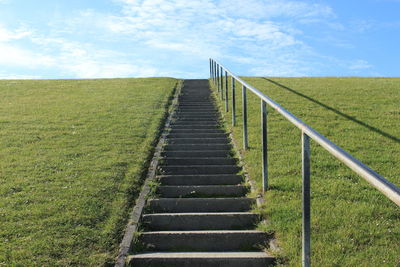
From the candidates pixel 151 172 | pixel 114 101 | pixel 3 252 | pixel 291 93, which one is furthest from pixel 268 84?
pixel 3 252

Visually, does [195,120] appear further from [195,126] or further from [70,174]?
[70,174]

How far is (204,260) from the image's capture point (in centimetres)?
399

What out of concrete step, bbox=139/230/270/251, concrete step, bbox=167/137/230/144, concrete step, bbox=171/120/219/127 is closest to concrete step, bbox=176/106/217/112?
concrete step, bbox=171/120/219/127

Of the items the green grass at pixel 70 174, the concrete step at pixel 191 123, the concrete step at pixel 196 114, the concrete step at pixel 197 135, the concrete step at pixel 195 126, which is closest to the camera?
A: the green grass at pixel 70 174

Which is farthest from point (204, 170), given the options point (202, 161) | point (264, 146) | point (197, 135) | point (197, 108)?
point (197, 108)

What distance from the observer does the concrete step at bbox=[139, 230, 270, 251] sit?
4.35 m

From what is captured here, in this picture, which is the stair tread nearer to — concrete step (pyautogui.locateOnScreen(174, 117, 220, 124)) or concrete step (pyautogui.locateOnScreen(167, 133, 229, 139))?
concrete step (pyautogui.locateOnScreen(167, 133, 229, 139))

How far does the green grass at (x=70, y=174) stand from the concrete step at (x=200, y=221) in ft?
1.30

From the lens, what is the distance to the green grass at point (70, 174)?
13.8 ft

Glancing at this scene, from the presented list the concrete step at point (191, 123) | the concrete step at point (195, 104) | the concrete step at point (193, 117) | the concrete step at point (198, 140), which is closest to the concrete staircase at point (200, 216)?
the concrete step at point (198, 140)

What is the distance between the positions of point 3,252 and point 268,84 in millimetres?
14055

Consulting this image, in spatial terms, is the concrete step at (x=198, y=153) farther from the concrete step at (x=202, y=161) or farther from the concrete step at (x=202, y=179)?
the concrete step at (x=202, y=179)

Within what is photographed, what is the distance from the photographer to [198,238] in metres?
4.43

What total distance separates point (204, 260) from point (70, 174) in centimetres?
326
